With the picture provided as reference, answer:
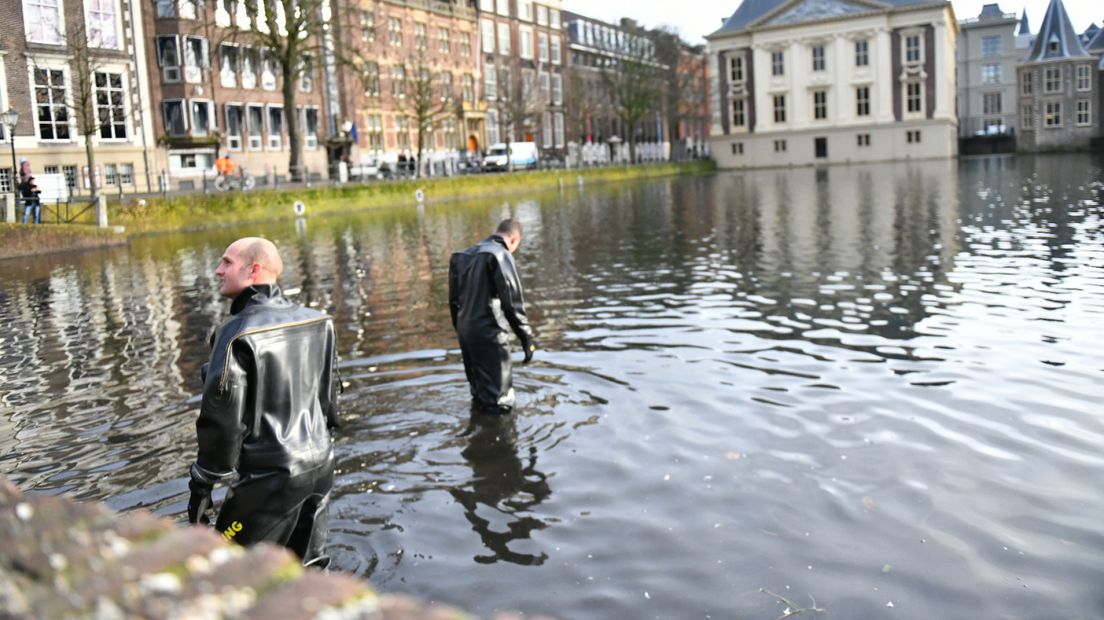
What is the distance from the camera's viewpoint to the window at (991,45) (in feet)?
361

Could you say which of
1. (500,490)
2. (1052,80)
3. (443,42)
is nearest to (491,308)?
(500,490)

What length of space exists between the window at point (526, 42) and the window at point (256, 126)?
109 ft

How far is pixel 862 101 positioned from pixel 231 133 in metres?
54.4

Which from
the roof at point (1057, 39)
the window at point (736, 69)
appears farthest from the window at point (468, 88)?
the roof at point (1057, 39)

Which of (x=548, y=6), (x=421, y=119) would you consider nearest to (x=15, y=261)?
(x=421, y=119)

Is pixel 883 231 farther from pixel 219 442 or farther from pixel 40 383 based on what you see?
pixel 219 442

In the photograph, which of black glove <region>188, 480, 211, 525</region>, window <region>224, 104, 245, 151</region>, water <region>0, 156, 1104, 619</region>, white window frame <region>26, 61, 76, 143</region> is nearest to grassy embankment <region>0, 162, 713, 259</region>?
water <region>0, 156, 1104, 619</region>

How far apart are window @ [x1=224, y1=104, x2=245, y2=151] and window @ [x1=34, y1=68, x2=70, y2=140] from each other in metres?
10.2

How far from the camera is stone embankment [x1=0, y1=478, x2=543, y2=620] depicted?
1335mm

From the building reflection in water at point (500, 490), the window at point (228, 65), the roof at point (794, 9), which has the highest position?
the roof at point (794, 9)

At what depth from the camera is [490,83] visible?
8225cm

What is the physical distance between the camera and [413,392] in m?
10.4

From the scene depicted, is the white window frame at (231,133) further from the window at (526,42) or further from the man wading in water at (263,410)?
the man wading in water at (263,410)

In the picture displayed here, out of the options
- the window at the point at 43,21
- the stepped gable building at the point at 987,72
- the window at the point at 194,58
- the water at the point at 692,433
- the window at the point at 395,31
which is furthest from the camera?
the stepped gable building at the point at 987,72
